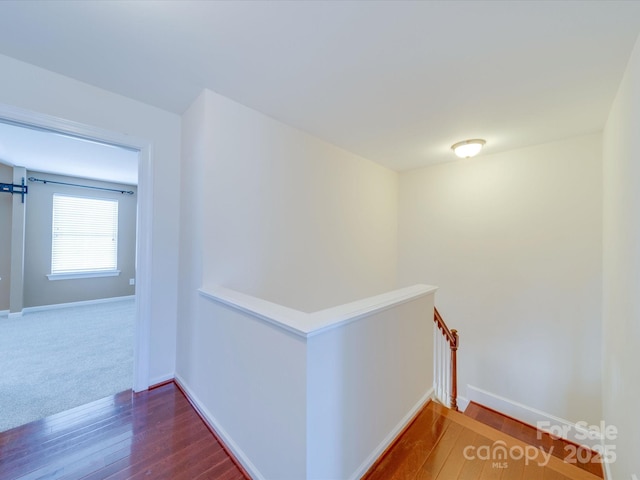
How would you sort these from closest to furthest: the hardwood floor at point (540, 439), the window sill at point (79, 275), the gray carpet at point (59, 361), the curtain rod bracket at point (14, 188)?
the gray carpet at point (59, 361) < the hardwood floor at point (540, 439) < the curtain rod bracket at point (14, 188) < the window sill at point (79, 275)

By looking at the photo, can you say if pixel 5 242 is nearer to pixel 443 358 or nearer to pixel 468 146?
pixel 443 358

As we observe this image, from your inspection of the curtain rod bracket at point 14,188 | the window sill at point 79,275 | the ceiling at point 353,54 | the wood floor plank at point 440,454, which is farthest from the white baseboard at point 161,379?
the curtain rod bracket at point 14,188

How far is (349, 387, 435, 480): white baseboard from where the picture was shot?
1418mm

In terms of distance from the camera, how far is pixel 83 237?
4977 mm

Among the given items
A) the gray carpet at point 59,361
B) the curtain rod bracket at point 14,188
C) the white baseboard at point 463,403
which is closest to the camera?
the gray carpet at point 59,361

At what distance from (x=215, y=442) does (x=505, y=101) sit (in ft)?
10.9

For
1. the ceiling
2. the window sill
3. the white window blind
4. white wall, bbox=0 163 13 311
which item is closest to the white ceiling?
white wall, bbox=0 163 13 311

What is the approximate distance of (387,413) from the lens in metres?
1.65

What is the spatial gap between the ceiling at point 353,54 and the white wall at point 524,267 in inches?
26.3

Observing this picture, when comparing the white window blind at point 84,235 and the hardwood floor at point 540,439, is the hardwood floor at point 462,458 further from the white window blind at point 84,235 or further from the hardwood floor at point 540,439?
the white window blind at point 84,235

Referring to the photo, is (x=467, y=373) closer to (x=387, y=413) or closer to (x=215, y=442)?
(x=387, y=413)

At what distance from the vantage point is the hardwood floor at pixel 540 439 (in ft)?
7.87

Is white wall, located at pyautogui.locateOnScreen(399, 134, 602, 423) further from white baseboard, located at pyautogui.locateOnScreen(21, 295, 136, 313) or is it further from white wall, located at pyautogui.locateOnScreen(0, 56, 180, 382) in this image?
white baseboard, located at pyautogui.locateOnScreen(21, 295, 136, 313)

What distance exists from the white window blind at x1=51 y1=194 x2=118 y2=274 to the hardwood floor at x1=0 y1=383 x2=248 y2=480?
423 cm
